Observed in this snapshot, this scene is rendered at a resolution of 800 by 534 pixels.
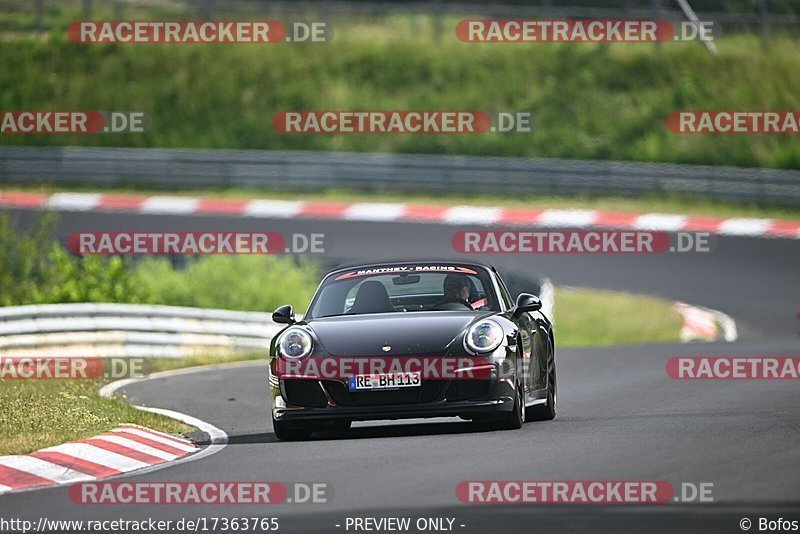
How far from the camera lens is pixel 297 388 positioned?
10492 mm

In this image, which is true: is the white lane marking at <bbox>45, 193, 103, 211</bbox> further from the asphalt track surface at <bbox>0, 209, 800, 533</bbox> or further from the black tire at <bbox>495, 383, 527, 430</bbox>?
the black tire at <bbox>495, 383, 527, 430</bbox>

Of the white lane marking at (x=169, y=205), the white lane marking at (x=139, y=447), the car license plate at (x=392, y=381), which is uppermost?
the white lane marking at (x=169, y=205)

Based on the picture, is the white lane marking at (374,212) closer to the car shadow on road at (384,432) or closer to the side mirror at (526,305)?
the car shadow on road at (384,432)

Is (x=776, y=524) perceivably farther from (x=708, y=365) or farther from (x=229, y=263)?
(x=229, y=263)

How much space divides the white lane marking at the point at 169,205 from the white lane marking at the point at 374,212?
10.2ft

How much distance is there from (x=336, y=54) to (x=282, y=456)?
3314 centimetres

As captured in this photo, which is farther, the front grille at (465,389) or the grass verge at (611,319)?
the grass verge at (611,319)

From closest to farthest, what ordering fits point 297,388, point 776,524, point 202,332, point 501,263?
1. point 776,524
2. point 297,388
3. point 202,332
4. point 501,263

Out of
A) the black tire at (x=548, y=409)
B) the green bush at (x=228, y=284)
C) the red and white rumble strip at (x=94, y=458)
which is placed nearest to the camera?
the red and white rumble strip at (x=94, y=458)

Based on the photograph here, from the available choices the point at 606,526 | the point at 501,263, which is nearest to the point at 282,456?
the point at 606,526

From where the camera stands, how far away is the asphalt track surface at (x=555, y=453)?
24.4 feet

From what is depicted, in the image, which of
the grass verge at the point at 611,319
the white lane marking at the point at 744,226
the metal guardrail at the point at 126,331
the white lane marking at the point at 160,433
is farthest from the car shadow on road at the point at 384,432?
the white lane marking at the point at 744,226

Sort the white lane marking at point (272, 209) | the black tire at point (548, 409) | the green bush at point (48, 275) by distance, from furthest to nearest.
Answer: the white lane marking at point (272, 209) → the green bush at point (48, 275) → the black tire at point (548, 409)

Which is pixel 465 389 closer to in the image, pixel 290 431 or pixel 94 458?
pixel 290 431
